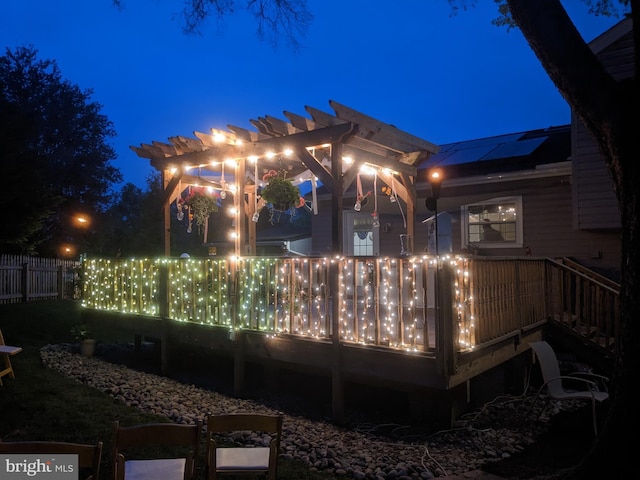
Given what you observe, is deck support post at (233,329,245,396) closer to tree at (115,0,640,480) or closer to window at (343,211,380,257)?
tree at (115,0,640,480)

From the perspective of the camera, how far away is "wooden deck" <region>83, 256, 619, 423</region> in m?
5.47

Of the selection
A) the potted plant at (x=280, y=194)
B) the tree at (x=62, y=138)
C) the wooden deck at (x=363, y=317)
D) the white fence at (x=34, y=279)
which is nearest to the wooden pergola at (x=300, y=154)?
the potted plant at (x=280, y=194)

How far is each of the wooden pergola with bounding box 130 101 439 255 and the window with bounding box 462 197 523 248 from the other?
149 inches

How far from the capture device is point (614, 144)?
3471mm

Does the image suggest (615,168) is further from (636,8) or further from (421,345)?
(421,345)

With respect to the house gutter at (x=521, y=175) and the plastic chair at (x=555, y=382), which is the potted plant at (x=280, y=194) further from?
the house gutter at (x=521, y=175)

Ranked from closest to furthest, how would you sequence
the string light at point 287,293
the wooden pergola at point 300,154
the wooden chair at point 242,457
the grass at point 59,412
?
1. the wooden chair at point 242,457
2. the grass at point 59,412
3. the string light at point 287,293
4. the wooden pergola at point 300,154

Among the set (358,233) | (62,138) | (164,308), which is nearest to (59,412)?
(164,308)

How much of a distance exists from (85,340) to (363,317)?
6185 mm

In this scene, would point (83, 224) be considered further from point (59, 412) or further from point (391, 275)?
point (391, 275)

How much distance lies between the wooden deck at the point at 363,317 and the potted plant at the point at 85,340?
707 millimetres

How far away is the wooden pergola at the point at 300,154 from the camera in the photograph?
616 centimetres

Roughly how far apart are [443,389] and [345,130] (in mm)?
3306

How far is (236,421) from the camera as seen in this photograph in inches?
128
